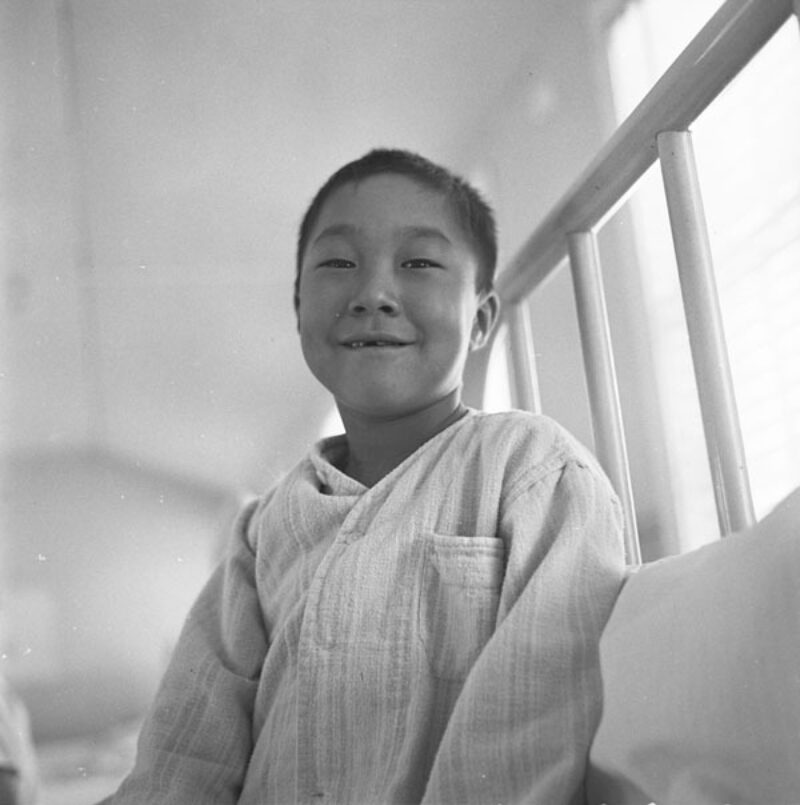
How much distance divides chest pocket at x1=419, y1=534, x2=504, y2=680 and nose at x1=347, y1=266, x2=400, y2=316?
0.36 feet

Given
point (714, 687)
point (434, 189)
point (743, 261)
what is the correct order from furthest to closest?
point (434, 189) → point (743, 261) → point (714, 687)

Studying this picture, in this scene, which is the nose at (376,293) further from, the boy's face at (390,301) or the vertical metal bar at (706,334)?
the vertical metal bar at (706,334)

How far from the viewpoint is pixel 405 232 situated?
0.47m

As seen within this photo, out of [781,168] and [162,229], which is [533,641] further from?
[162,229]

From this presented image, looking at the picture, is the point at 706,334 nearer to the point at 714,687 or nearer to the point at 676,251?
the point at 676,251

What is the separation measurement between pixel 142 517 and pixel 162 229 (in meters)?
0.16

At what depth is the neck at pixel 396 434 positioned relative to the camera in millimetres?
482

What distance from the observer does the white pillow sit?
0.27 metres

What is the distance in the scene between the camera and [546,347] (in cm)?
51

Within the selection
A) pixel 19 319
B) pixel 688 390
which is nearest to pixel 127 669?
pixel 19 319

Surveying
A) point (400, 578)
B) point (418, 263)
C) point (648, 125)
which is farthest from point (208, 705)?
point (648, 125)

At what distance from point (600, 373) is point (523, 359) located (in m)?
0.04

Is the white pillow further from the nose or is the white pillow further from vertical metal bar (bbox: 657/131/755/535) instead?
the nose

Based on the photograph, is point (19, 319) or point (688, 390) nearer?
Result: point (688, 390)
